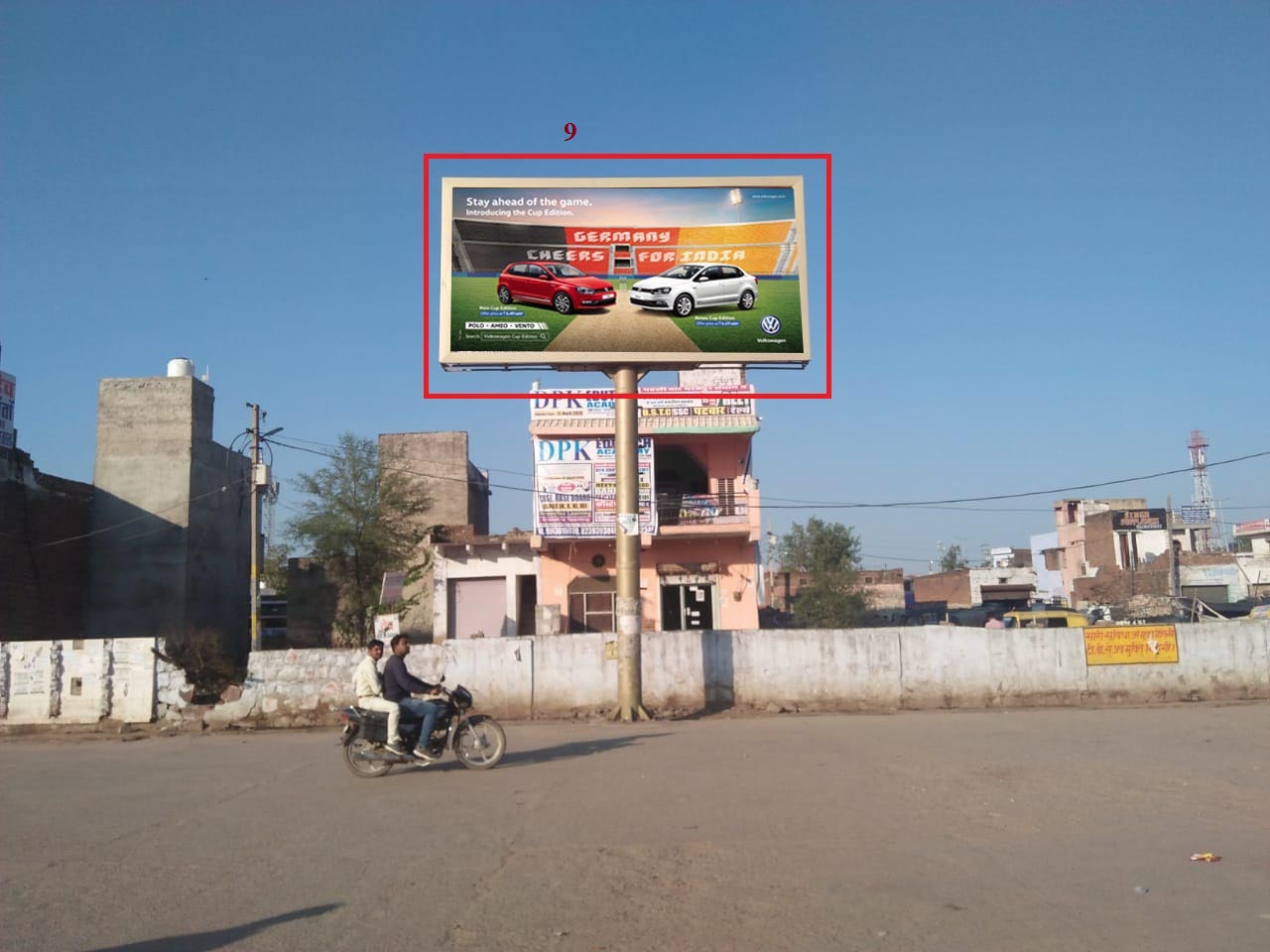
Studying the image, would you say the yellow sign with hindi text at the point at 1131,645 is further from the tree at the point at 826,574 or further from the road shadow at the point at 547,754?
the tree at the point at 826,574

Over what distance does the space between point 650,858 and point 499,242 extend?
44.0 ft

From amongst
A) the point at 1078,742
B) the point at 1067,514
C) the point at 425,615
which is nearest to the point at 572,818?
the point at 1078,742

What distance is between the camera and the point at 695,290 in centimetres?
1850

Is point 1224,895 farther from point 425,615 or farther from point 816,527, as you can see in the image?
point 816,527

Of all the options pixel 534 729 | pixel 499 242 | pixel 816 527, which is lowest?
pixel 534 729

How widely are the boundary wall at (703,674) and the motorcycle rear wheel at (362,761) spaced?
7448mm

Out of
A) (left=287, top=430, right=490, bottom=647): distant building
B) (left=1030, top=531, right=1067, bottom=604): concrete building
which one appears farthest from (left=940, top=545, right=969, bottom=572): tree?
(left=287, top=430, right=490, bottom=647): distant building

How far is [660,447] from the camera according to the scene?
3247 cm

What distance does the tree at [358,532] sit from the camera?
104ft

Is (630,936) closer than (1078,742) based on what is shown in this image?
Yes

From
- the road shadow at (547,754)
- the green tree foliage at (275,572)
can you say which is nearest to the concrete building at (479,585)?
the green tree foliage at (275,572)

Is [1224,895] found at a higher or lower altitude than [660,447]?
lower

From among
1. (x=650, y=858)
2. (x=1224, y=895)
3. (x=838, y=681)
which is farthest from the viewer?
(x=838, y=681)

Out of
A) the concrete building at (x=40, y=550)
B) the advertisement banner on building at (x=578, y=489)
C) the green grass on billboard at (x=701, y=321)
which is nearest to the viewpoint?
the green grass on billboard at (x=701, y=321)
